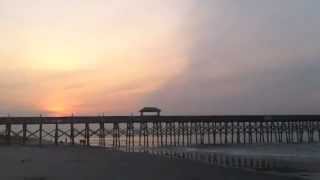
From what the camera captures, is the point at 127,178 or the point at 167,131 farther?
the point at 167,131

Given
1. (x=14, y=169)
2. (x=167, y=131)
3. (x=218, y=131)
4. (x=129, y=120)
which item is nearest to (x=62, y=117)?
(x=129, y=120)

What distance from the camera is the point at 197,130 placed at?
82.6 m

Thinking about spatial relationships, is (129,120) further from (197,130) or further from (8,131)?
(8,131)

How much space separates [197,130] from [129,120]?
10.4 m

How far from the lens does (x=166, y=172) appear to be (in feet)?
81.7

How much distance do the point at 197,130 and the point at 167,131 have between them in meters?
4.42

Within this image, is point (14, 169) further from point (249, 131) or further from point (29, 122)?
point (249, 131)

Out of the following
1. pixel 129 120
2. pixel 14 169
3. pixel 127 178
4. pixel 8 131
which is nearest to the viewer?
pixel 127 178

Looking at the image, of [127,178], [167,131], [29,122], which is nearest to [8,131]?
[29,122]

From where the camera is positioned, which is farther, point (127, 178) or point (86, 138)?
point (86, 138)

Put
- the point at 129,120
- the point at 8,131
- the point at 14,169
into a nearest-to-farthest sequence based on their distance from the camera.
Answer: the point at 14,169 → the point at 8,131 → the point at 129,120

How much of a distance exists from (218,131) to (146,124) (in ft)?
35.4

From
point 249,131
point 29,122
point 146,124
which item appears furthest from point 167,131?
point 29,122

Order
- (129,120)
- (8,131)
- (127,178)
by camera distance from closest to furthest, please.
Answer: (127,178) → (8,131) → (129,120)
